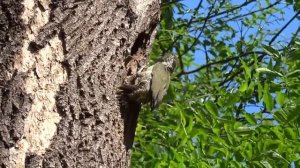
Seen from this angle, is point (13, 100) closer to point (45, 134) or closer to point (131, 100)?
point (45, 134)

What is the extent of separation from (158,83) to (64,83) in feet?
2.70

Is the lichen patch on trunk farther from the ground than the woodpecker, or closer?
closer

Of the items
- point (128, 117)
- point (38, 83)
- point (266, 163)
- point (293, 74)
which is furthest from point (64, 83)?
point (293, 74)

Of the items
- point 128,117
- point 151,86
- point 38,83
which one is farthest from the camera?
point 151,86

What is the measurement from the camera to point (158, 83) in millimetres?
3174

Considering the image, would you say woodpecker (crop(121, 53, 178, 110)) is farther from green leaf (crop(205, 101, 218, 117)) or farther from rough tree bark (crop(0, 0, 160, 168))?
Answer: green leaf (crop(205, 101, 218, 117))

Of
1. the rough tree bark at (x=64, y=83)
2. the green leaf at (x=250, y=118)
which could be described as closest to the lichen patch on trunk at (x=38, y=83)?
the rough tree bark at (x=64, y=83)

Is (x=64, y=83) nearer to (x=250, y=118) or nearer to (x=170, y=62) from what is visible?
(x=170, y=62)

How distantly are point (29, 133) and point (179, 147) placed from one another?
1820mm

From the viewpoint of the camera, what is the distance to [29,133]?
2.26m

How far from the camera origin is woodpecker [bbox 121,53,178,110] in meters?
2.77

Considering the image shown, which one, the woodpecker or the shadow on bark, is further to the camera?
the woodpecker

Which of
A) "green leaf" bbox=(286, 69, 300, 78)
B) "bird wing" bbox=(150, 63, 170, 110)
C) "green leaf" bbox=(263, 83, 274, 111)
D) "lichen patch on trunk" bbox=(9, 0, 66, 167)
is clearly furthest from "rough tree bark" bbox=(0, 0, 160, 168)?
"green leaf" bbox=(286, 69, 300, 78)

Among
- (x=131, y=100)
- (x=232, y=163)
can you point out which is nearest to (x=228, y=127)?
(x=232, y=163)
